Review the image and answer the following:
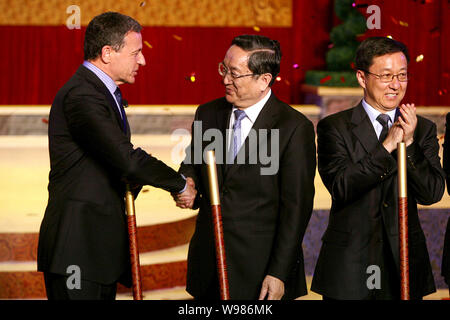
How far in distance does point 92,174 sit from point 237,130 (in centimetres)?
52

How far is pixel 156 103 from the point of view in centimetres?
962

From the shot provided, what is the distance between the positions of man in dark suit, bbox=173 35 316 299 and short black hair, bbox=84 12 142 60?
1.24 ft

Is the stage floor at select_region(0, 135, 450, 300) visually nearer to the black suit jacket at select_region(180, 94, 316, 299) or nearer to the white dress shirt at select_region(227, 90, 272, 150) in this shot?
the black suit jacket at select_region(180, 94, 316, 299)

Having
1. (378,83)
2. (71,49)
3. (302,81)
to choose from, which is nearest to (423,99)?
(302,81)

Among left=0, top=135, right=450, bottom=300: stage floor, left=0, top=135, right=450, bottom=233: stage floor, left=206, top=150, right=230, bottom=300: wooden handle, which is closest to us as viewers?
left=206, top=150, right=230, bottom=300: wooden handle

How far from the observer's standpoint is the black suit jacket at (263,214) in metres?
2.39

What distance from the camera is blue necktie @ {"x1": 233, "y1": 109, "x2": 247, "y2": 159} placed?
8.21ft

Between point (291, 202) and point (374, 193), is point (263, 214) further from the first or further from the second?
point (374, 193)

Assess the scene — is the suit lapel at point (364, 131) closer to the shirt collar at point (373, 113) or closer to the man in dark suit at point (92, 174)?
the shirt collar at point (373, 113)

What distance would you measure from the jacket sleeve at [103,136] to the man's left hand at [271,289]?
52 cm

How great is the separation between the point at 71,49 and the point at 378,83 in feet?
24.4

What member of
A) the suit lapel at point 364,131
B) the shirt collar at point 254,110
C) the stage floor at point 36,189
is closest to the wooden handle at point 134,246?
the shirt collar at point 254,110

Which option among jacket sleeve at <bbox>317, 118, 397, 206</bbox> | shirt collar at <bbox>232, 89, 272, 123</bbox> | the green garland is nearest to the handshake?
shirt collar at <bbox>232, 89, 272, 123</bbox>
